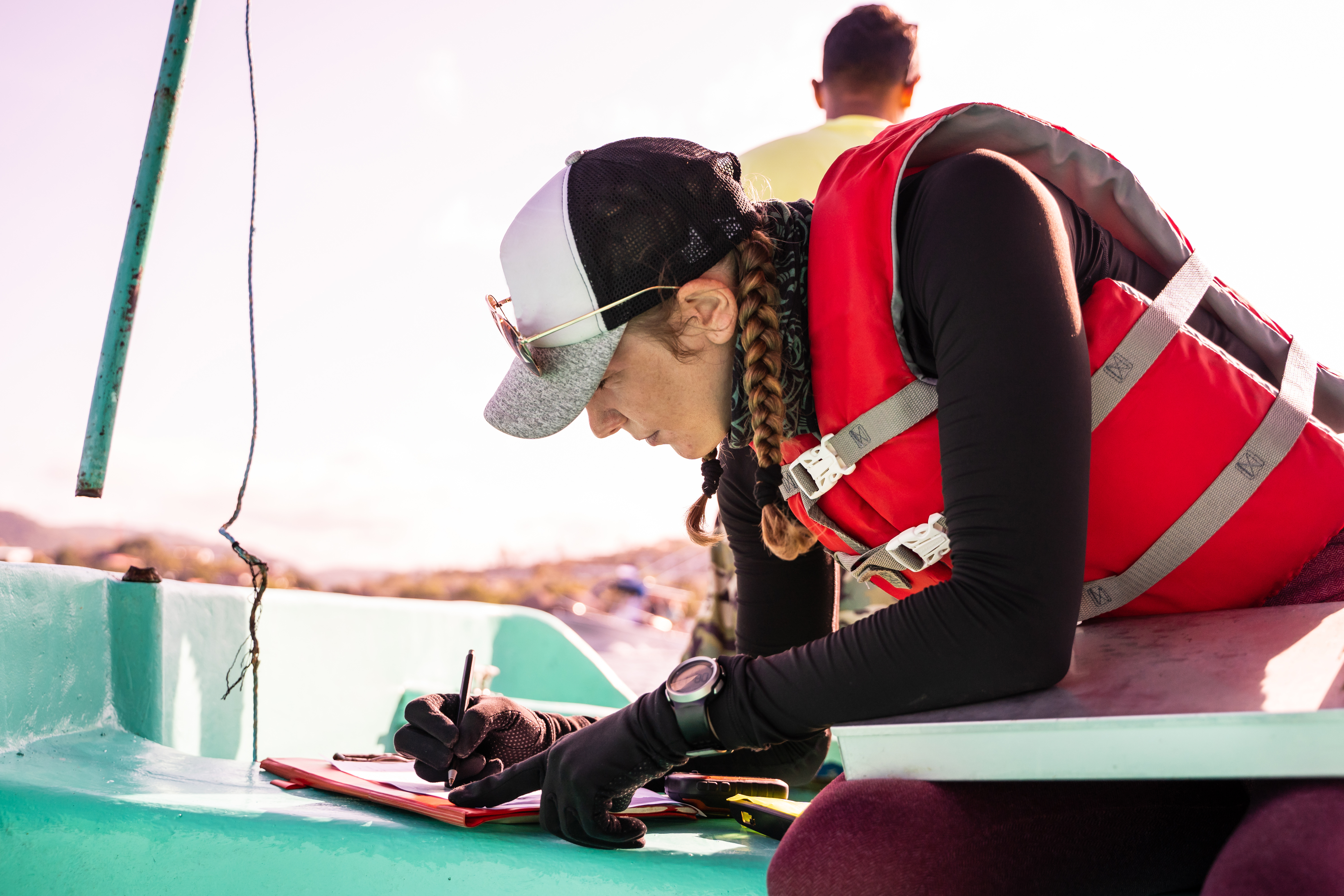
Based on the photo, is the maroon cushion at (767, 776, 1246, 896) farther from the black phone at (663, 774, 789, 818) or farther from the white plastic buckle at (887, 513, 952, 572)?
the black phone at (663, 774, 789, 818)

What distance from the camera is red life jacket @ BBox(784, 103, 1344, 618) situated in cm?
87

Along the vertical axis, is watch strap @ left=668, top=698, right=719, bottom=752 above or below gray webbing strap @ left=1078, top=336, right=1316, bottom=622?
below

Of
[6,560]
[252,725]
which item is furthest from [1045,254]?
[252,725]

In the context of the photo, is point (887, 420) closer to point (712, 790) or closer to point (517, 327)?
point (517, 327)

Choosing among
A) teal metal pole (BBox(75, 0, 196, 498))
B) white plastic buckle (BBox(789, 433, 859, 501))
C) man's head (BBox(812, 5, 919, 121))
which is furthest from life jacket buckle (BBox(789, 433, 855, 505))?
man's head (BBox(812, 5, 919, 121))

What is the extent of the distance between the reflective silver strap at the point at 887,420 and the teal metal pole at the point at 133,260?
1108 millimetres

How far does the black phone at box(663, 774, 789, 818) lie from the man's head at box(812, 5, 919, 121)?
166cm

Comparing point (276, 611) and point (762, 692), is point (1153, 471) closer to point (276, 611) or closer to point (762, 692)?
point (762, 692)

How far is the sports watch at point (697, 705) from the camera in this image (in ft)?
2.92

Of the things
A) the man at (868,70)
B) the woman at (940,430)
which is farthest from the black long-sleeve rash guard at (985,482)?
the man at (868,70)

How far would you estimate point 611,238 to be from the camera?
3.18 ft

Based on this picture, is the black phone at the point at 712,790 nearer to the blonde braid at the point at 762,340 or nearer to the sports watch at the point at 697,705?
the sports watch at the point at 697,705

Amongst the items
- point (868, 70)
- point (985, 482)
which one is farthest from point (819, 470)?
point (868, 70)

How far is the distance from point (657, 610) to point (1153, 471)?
8.24m
